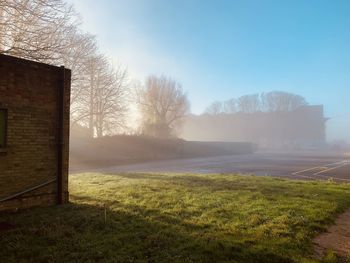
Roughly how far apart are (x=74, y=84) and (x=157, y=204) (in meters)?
22.8

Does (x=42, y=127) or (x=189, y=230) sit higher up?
(x=42, y=127)

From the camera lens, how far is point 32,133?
7879 millimetres

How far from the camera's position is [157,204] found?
8.29 m

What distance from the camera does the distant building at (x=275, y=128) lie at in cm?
8444

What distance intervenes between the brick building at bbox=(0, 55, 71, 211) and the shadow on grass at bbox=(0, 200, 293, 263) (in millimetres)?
881

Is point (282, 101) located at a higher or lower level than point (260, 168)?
higher

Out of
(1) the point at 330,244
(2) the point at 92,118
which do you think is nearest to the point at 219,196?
(1) the point at 330,244

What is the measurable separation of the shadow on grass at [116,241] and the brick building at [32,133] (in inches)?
34.7

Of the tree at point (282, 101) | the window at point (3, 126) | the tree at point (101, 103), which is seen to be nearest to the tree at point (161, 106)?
the tree at point (101, 103)

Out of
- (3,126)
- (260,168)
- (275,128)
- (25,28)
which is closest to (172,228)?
(3,126)

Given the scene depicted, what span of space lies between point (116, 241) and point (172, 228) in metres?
1.26

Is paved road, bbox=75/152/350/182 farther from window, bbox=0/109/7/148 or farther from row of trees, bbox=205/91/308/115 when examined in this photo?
row of trees, bbox=205/91/308/115

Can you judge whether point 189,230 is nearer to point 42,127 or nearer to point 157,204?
point 157,204

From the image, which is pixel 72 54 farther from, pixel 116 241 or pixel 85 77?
pixel 116 241
